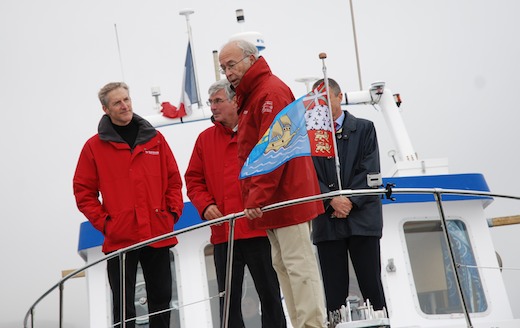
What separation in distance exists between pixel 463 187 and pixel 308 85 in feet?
6.09

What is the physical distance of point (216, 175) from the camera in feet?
22.4

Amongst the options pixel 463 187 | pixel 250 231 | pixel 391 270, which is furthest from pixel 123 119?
pixel 463 187

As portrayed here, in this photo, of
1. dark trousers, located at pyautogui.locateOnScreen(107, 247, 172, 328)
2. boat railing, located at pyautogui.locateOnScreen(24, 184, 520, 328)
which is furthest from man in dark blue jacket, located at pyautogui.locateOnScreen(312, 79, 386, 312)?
dark trousers, located at pyautogui.locateOnScreen(107, 247, 172, 328)

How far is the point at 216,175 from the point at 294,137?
50.6 inches

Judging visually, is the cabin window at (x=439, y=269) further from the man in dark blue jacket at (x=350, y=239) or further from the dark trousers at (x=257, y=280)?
the dark trousers at (x=257, y=280)

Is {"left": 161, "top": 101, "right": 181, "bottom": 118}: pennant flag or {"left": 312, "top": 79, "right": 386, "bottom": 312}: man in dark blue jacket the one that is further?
{"left": 161, "top": 101, "right": 181, "bottom": 118}: pennant flag

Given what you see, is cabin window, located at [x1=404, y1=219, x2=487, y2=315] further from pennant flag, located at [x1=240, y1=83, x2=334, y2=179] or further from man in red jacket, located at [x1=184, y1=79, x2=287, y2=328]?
pennant flag, located at [x1=240, y1=83, x2=334, y2=179]

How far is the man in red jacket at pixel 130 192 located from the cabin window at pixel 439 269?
6.69ft

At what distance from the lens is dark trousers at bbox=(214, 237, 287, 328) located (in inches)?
242

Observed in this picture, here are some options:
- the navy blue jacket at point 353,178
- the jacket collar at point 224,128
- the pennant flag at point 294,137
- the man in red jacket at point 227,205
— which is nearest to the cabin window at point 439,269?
the navy blue jacket at point 353,178

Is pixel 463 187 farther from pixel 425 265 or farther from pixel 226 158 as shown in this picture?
pixel 226 158

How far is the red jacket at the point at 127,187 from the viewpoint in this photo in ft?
22.2

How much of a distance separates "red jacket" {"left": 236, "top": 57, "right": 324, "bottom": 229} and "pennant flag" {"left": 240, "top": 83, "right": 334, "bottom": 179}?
0.25ft

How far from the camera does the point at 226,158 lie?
6.75 m
